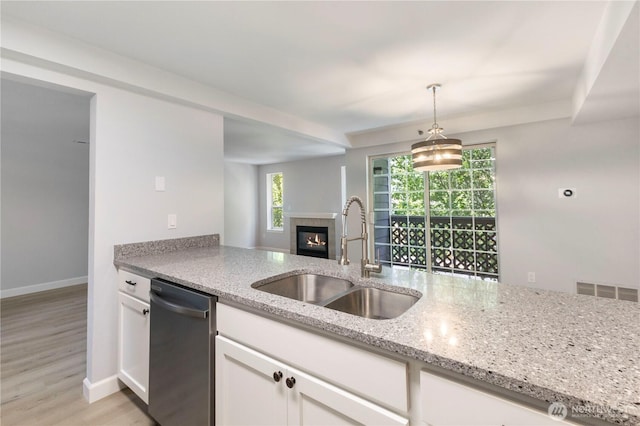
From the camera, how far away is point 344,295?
1.31m

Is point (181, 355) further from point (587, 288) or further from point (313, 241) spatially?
point (313, 241)

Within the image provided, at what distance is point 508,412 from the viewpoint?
2.11ft

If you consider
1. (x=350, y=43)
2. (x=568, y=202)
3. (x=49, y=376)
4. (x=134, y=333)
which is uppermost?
(x=350, y=43)

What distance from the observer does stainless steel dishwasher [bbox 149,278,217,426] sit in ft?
4.35

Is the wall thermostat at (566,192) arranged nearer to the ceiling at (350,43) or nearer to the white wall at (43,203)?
the ceiling at (350,43)

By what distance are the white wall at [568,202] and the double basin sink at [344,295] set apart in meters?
3.19

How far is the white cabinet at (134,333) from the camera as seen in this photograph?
1.74 metres

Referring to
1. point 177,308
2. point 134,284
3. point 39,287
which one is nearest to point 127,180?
point 134,284

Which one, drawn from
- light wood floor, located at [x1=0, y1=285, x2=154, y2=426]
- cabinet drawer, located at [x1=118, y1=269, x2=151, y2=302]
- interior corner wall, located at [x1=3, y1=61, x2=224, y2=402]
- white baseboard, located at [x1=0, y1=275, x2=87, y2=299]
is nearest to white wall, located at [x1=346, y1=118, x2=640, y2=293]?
interior corner wall, located at [x1=3, y1=61, x2=224, y2=402]

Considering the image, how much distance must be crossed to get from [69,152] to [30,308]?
2.51 m

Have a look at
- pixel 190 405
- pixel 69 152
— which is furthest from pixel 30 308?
pixel 190 405

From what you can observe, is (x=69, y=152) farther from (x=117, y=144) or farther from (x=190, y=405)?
(x=190, y=405)

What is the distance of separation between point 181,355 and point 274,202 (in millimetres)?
6537

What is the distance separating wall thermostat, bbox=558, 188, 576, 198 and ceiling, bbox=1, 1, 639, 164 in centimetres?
104
